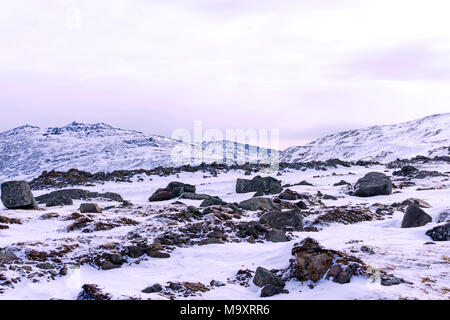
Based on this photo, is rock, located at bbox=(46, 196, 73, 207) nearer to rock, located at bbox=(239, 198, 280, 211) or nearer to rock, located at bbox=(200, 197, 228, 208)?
rock, located at bbox=(200, 197, 228, 208)

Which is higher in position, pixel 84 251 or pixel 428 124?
pixel 428 124

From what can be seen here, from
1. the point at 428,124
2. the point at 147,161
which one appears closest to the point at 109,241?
the point at 147,161

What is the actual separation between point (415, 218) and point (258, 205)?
7112mm

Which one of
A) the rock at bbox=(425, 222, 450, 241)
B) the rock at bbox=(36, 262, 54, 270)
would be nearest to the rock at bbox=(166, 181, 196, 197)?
the rock at bbox=(36, 262, 54, 270)

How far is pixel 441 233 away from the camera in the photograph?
1158 centimetres

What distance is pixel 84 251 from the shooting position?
37.6ft

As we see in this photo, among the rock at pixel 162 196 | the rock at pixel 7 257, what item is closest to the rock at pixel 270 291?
the rock at pixel 7 257

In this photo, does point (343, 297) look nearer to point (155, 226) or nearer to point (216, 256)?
point (216, 256)

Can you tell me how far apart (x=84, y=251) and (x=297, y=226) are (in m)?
7.57

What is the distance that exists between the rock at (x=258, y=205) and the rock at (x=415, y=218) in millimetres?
6053

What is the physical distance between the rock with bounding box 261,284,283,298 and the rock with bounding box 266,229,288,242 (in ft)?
15.6

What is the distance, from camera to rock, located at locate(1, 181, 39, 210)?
1866cm

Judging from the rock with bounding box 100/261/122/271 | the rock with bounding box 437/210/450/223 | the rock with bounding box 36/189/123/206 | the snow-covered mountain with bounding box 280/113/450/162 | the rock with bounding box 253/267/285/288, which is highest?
the snow-covered mountain with bounding box 280/113/450/162
